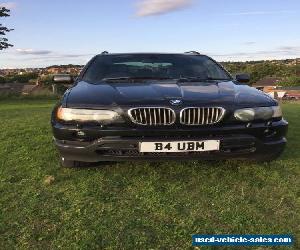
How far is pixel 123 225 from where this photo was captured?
3.46 metres

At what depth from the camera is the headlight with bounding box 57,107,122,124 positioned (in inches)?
174

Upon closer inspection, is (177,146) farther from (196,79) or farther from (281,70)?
(281,70)

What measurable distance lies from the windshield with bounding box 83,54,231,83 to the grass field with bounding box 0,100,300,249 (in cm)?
121

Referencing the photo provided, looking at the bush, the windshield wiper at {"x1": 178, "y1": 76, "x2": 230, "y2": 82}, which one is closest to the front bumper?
the windshield wiper at {"x1": 178, "y1": 76, "x2": 230, "y2": 82}

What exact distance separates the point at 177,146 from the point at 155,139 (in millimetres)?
219

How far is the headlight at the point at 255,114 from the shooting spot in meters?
4.54

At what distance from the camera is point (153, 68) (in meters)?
6.04

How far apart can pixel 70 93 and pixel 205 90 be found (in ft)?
4.69

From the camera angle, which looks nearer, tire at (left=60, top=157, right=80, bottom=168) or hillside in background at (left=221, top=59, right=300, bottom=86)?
tire at (left=60, top=157, right=80, bottom=168)

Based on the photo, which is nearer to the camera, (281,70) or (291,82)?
(291,82)

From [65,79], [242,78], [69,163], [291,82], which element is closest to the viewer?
[69,163]

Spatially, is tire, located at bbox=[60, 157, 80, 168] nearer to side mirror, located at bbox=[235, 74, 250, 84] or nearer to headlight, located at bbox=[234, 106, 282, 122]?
headlight, located at bbox=[234, 106, 282, 122]

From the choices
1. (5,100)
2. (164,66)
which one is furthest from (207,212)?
(5,100)

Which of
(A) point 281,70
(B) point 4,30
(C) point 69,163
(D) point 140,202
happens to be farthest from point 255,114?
(A) point 281,70
